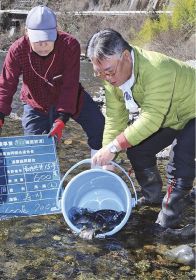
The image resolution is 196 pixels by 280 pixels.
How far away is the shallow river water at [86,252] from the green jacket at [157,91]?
817mm

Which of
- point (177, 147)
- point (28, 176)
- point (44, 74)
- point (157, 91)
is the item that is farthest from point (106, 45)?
point (28, 176)

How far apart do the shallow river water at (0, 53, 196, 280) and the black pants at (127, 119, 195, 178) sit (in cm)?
53

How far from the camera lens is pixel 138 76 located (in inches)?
120

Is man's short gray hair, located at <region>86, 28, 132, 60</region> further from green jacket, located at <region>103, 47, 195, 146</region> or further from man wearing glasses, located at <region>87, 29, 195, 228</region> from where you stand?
green jacket, located at <region>103, 47, 195, 146</region>

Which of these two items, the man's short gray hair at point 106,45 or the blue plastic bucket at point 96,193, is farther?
the blue plastic bucket at point 96,193

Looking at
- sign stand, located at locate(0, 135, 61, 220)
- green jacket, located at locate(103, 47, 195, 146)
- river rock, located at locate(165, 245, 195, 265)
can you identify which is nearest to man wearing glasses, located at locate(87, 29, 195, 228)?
green jacket, located at locate(103, 47, 195, 146)

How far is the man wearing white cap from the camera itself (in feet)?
11.4

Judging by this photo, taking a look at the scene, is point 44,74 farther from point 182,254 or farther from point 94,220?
point 182,254

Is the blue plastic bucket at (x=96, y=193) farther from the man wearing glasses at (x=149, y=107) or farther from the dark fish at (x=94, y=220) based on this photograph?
the man wearing glasses at (x=149, y=107)

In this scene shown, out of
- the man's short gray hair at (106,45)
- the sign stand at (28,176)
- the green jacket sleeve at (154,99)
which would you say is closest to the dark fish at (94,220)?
the sign stand at (28,176)

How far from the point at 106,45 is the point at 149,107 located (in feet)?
1.72

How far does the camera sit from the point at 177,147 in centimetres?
331

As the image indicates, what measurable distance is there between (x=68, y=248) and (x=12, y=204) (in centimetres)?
62

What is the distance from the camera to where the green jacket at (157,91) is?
117 inches
